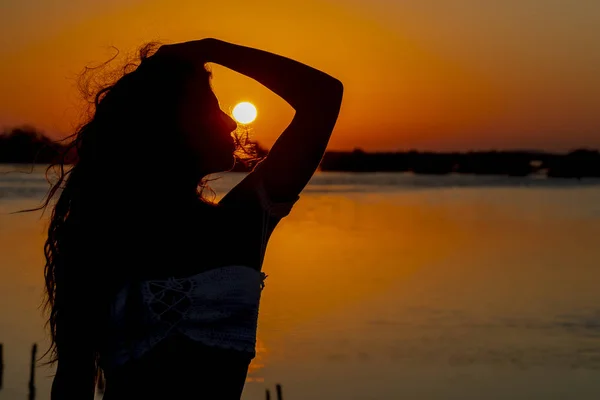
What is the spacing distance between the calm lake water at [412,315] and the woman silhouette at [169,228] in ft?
22.6

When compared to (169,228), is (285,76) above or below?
above

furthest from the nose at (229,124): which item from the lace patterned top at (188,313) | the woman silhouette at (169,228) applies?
the lace patterned top at (188,313)

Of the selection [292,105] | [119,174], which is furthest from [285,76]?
[119,174]

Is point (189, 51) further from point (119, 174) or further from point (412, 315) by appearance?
point (412, 315)

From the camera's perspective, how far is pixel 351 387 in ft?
64.6

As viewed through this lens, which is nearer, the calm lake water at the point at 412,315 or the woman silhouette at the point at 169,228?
the woman silhouette at the point at 169,228

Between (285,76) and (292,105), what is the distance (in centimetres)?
8

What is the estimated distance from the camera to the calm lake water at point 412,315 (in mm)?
20500

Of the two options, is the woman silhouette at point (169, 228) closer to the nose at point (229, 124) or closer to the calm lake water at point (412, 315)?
the nose at point (229, 124)

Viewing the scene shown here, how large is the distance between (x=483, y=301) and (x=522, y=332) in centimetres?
418

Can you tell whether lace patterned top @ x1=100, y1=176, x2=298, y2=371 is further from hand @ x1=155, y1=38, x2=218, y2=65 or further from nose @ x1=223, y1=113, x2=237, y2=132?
hand @ x1=155, y1=38, x2=218, y2=65

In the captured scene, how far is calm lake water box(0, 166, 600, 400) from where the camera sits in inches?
807

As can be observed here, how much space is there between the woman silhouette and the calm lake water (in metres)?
6.90

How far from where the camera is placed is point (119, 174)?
2.59m
